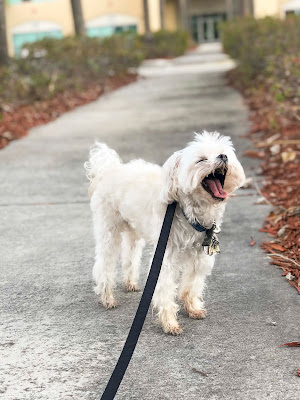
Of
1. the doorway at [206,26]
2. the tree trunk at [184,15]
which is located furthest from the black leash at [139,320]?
the doorway at [206,26]

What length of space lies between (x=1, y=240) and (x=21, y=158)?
3.57 metres

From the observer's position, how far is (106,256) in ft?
15.1

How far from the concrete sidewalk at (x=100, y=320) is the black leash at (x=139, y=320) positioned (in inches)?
15.0

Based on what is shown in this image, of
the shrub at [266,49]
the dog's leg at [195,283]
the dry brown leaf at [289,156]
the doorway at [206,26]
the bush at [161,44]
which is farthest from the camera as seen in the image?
the doorway at [206,26]

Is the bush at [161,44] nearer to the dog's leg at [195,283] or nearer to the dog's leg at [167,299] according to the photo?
the dog's leg at [195,283]

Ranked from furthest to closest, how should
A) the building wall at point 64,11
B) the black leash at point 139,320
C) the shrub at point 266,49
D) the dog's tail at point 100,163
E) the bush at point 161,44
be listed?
the building wall at point 64,11, the bush at point 161,44, the shrub at point 266,49, the dog's tail at point 100,163, the black leash at point 139,320

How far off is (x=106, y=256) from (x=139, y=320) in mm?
1495

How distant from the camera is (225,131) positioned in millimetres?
10766

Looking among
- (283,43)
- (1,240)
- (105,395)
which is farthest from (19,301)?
(283,43)

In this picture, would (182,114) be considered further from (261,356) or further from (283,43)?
(261,356)

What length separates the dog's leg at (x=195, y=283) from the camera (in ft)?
13.9

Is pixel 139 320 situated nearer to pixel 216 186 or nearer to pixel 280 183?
pixel 216 186

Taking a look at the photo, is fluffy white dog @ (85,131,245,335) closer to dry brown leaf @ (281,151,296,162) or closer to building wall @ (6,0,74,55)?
dry brown leaf @ (281,151,296,162)

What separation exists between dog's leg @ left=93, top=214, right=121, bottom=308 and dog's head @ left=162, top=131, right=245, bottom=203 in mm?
908
